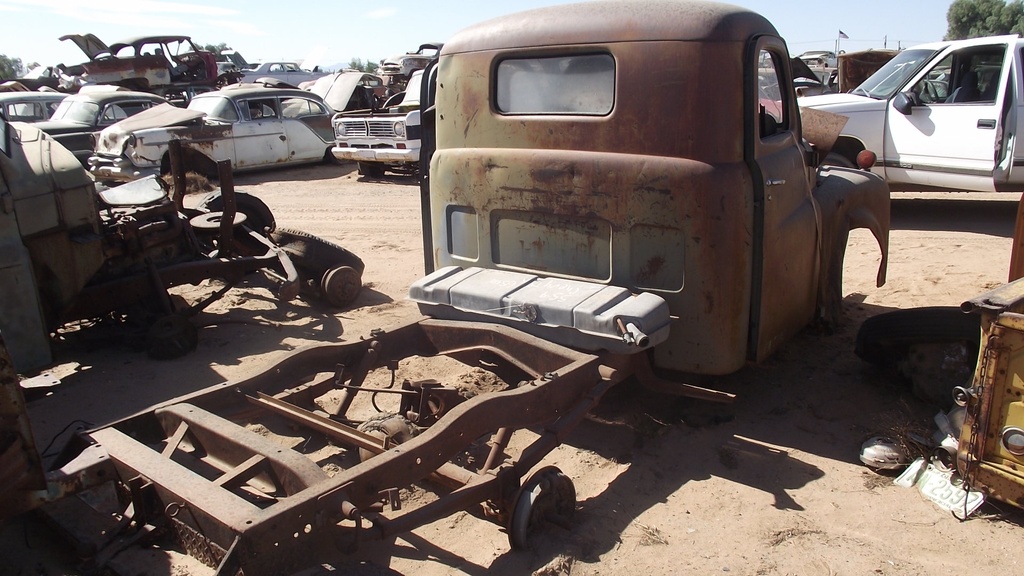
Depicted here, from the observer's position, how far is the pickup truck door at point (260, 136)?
1381 cm

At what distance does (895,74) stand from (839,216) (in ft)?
17.9

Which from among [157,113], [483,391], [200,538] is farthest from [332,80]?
[200,538]

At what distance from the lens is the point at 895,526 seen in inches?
130

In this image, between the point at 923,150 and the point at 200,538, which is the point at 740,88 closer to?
the point at 200,538

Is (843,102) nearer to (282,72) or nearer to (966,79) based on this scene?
(966,79)

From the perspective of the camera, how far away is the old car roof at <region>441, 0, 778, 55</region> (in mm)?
3781

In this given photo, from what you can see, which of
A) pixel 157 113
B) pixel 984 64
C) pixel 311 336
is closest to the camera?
pixel 311 336

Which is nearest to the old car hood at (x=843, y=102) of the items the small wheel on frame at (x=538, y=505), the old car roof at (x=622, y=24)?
the old car roof at (x=622, y=24)

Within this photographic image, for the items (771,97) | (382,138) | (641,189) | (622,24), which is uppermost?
(622,24)

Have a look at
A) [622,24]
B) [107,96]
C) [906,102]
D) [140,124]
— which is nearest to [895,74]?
[906,102]

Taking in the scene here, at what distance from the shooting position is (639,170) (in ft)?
12.8

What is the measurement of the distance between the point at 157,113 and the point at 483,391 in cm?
1082

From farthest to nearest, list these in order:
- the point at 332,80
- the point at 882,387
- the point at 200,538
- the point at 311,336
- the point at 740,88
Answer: the point at 332,80, the point at 311,336, the point at 882,387, the point at 740,88, the point at 200,538

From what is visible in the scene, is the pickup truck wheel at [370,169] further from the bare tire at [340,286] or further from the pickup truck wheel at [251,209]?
the bare tire at [340,286]
